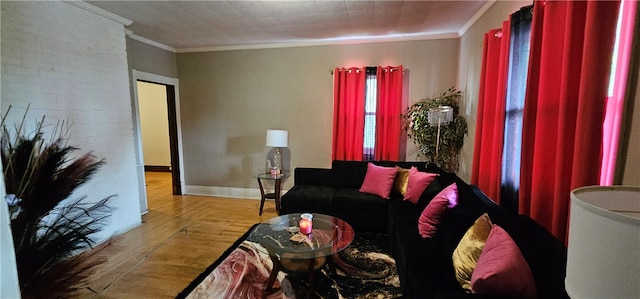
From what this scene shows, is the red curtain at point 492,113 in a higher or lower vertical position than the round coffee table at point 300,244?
higher

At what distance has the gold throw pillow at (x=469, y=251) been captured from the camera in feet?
4.68

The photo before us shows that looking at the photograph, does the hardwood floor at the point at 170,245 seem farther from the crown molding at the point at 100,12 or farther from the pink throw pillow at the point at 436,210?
the crown molding at the point at 100,12

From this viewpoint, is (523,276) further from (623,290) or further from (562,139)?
(562,139)

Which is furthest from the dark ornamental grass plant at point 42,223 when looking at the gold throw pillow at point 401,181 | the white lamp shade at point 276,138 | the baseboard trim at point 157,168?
the baseboard trim at point 157,168

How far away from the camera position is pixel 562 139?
4.56 feet

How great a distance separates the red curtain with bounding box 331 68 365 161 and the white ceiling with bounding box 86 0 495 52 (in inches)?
21.7

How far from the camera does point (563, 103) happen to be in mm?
1381

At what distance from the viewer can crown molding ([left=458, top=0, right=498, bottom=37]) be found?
108 inches

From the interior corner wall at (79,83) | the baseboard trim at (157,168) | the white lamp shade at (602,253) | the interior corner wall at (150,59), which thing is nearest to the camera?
the white lamp shade at (602,253)

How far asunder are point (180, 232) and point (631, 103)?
3910mm

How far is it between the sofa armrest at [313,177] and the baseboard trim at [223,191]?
887mm

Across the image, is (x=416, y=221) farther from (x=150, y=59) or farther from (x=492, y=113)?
(x=150, y=59)

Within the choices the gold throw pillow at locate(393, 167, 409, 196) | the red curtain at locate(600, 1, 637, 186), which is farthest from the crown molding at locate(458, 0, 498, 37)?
the gold throw pillow at locate(393, 167, 409, 196)

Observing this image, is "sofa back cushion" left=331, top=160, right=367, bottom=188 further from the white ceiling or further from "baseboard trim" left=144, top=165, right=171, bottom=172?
"baseboard trim" left=144, top=165, right=171, bottom=172
